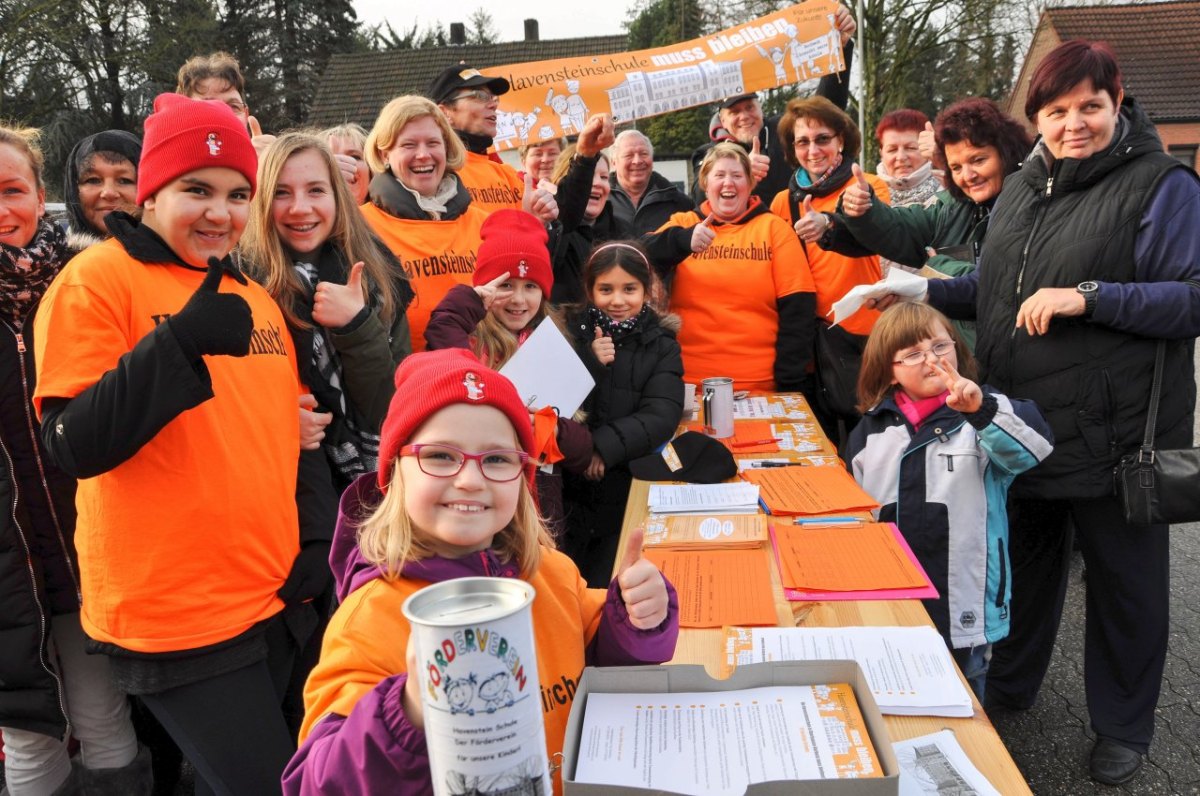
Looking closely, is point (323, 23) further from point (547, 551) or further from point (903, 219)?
point (547, 551)

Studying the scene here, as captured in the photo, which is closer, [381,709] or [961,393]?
[381,709]

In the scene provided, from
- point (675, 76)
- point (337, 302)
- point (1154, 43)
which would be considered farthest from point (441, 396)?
point (1154, 43)

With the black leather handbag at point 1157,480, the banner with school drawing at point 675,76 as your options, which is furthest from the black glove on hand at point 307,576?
the banner with school drawing at point 675,76

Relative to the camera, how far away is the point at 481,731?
Result: 75 cm

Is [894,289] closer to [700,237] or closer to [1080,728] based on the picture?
[700,237]

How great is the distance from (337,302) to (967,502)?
2007 millimetres

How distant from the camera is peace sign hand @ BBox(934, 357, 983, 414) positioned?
7.82ft

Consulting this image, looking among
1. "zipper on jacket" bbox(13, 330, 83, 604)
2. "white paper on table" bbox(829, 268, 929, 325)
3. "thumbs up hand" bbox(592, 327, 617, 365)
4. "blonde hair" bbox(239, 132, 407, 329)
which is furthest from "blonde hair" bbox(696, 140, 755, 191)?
"zipper on jacket" bbox(13, 330, 83, 604)

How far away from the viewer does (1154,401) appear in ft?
8.36

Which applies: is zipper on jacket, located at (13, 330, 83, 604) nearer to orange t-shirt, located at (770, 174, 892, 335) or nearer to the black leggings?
the black leggings

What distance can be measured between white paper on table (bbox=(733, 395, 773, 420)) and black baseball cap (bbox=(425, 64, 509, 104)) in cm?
194

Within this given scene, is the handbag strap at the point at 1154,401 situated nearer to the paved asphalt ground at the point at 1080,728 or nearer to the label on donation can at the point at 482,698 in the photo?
the paved asphalt ground at the point at 1080,728

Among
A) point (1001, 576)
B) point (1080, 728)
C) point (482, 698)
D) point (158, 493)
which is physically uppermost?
point (482, 698)

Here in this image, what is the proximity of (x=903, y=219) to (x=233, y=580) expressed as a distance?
3305 millimetres
